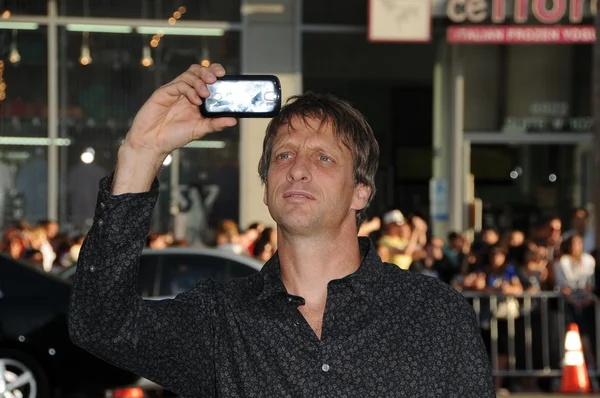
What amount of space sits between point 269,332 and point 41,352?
7.31 meters

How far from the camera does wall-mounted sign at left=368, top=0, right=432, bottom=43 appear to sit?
1764cm

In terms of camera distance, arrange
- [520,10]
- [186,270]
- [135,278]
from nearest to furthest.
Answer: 1. [135,278]
2. [186,270]
3. [520,10]

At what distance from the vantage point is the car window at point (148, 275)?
11.6 meters

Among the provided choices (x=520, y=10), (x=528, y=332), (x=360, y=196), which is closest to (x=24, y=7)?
(x=520, y=10)

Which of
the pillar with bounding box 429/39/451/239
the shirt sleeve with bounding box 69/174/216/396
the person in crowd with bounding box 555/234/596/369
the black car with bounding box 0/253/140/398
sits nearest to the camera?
the shirt sleeve with bounding box 69/174/216/396

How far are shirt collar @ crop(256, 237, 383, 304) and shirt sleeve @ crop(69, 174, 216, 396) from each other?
15 cm

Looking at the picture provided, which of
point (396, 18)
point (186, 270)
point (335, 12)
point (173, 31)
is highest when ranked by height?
point (335, 12)

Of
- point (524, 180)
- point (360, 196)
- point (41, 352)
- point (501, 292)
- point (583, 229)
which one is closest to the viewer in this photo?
point (360, 196)

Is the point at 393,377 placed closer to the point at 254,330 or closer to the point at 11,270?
the point at 254,330

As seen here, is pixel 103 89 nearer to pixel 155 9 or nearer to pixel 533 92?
pixel 155 9

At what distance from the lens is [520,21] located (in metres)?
17.7

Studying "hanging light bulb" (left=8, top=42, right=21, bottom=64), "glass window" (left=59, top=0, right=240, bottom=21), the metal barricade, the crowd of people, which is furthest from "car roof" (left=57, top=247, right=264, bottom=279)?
"glass window" (left=59, top=0, right=240, bottom=21)

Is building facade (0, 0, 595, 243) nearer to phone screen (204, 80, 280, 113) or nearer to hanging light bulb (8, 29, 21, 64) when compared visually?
hanging light bulb (8, 29, 21, 64)

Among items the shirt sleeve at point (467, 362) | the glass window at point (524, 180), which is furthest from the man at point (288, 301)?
the glass window at point (524, 180)
